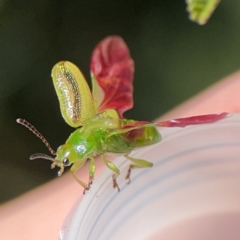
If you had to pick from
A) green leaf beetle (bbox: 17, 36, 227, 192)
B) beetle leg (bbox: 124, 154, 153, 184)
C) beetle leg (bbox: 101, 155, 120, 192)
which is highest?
green leaf beetle (bbox: 17, 36, 227, 192)

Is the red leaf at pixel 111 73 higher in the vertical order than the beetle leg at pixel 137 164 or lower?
higher

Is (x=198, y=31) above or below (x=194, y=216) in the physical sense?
above

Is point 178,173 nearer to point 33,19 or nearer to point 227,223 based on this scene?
point 227,223

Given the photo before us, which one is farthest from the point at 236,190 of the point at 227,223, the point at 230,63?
the point at 230,63

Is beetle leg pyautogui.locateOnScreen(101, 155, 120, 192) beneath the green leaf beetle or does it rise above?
beneath
